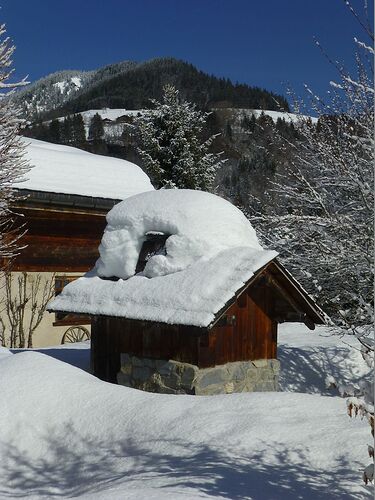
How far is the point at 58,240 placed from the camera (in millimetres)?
13773

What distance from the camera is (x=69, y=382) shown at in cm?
759

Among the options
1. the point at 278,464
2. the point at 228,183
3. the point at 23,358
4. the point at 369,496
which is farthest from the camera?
the point at 228,183

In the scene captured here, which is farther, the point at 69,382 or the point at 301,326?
the point at 301,326

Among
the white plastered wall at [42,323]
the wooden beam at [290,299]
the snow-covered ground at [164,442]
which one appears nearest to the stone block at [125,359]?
the snow-covered ground at [164,442]

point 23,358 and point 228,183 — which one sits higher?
point 228,183

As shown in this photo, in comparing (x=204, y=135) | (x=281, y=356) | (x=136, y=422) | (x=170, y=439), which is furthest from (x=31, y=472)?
(x=204, y=135)

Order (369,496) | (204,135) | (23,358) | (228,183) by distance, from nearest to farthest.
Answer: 1. (369,496)
2. (23,358)
3. (228,183)
4. (204,135)

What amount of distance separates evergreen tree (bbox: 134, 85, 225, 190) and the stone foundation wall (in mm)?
14877

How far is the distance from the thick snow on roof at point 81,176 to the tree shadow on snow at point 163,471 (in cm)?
770

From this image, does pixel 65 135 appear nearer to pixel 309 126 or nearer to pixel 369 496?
pixel 309 126

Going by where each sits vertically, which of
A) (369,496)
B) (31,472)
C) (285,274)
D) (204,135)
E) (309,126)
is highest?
(204,135)

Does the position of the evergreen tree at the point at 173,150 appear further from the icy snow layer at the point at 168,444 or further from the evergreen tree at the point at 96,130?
the evergreen tree at the point at 96,130

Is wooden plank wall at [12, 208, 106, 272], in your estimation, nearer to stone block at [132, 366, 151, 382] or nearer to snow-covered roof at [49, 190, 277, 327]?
snow-covered roof at [49, 190, 277, 327]

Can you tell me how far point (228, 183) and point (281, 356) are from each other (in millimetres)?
39672
